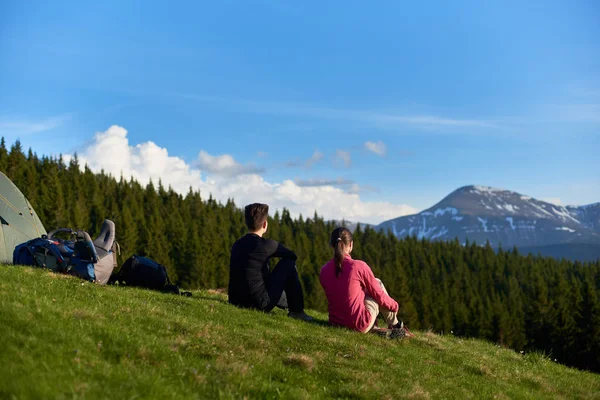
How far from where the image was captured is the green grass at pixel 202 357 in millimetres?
6693

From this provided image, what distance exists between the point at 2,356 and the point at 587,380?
46.9 feet

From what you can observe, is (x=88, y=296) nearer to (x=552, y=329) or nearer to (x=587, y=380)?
(x=587, y=380)

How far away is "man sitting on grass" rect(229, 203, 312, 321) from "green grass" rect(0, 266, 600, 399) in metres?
0.57

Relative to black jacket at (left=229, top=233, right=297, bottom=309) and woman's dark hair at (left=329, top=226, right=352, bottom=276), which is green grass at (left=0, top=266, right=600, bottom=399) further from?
woman's dark hair at (left=329, top=226, right=352, bottom=276)

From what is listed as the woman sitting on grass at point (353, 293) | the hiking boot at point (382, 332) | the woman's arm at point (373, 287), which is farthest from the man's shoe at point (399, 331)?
the woman's arm at point (373, 287)

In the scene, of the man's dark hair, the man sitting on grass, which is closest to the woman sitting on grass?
the man sitting on grass

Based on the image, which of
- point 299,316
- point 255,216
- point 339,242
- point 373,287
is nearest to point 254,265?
point 255,216

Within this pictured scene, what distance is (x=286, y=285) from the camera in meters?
13.6

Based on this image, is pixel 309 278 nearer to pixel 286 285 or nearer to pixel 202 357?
pixel 286 285

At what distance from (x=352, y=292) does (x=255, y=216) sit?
3.20m

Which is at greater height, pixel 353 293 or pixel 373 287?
pixel 373 287

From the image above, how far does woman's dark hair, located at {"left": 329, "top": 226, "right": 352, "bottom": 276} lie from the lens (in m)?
12.5

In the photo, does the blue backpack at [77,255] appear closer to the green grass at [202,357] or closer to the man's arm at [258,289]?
the green grass at [202,357]

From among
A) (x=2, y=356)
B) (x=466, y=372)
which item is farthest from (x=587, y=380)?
(x=2, y=356)
